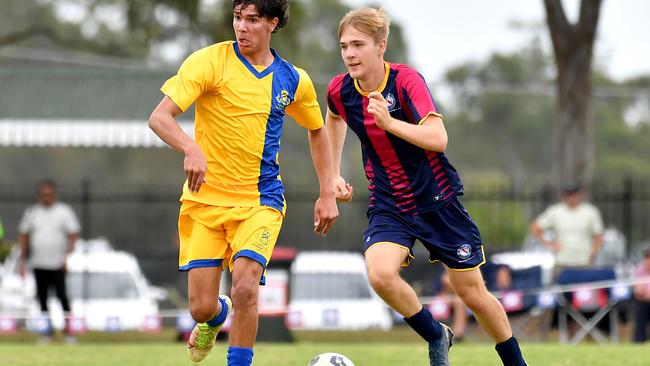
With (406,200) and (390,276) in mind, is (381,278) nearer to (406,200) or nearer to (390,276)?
(390,276)

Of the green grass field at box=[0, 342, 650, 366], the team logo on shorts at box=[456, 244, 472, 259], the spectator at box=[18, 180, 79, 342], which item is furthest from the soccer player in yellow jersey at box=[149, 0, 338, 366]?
the spectator at box=[18, 180, 79, 342]

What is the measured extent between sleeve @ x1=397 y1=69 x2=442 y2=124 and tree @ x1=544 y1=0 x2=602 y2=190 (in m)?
11.2

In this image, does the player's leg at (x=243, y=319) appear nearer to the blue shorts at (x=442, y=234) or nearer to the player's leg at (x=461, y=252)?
the blue shorts at (x=442, y=234)

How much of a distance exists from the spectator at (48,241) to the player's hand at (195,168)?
926 cm

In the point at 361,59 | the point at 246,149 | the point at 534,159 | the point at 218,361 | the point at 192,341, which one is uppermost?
the point at 361,59

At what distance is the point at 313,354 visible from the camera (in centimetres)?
1072

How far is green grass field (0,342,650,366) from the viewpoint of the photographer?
30.8 feet

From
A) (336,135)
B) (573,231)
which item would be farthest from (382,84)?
(573,231)

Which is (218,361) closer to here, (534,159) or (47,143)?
(47,143)

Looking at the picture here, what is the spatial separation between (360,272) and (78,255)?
14.3ft

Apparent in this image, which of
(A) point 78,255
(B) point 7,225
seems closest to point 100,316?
(A) point 78,255

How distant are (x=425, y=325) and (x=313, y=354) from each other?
12.0ft

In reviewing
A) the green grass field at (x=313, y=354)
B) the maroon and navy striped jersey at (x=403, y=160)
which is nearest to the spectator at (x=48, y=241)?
the green grass field at (x=313, y=354)

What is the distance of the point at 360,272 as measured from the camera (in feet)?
61.0
